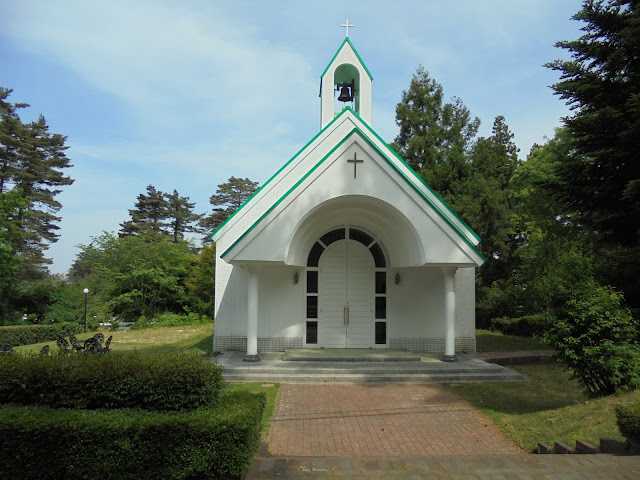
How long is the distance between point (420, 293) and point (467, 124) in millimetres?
21248

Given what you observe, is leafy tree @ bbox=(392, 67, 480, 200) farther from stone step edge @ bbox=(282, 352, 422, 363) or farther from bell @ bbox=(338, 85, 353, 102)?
stone step edge @ bbox=(282, 352, 422, 363)

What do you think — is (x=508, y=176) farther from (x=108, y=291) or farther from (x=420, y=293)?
(x=108, y=291)

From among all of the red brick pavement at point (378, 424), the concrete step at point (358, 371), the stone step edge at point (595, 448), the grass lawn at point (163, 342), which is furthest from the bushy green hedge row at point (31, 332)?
the stone step edge at point (595, 448)

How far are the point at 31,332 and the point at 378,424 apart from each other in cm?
2412

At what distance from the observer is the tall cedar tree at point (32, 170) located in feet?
127

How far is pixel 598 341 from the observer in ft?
26.5

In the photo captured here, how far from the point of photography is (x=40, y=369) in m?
6.51

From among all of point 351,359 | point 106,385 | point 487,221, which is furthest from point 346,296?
point 487,221

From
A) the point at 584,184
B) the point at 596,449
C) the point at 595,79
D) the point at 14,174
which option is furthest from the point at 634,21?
the point at 14,174

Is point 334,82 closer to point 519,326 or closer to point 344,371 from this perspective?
point 344,371

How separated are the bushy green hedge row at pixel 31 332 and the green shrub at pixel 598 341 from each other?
24.4m

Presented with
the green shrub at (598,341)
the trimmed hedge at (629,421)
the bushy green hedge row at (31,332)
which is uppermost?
the green shrub at (598,341)

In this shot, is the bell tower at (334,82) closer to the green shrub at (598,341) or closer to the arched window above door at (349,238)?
the arched window above door at (349,238)

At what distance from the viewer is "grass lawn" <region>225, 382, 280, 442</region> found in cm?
761
